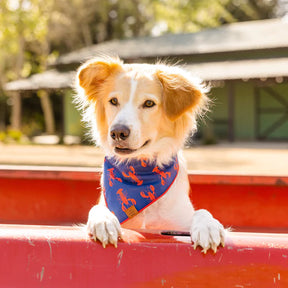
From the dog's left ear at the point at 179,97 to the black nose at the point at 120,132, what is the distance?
15.3 inches

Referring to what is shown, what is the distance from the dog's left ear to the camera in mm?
2904

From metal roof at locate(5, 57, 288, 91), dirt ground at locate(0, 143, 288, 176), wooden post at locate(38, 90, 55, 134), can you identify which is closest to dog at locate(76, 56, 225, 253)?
dirt ground at locate(0, 143, 288, 176)

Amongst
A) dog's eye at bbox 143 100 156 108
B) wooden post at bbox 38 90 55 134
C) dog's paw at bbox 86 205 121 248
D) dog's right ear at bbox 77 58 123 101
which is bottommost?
wooden post at bbox 38 90 55 134

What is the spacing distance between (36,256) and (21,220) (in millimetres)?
2129

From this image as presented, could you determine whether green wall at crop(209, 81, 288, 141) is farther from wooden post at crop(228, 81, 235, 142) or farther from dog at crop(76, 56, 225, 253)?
dog at crop(76, 56, 225, 253)

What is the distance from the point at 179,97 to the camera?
2904mm

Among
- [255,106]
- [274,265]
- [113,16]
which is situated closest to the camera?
[274,265]

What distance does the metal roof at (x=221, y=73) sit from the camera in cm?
1655

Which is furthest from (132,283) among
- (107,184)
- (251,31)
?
(251,31)

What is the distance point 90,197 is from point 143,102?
1.27m

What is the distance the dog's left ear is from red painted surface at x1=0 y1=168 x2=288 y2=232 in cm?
89

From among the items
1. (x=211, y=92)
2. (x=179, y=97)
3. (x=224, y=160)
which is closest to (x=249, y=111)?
(x=211, y=92)

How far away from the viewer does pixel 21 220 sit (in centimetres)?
390

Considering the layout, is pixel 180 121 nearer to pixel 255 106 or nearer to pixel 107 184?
pixel 107 184
